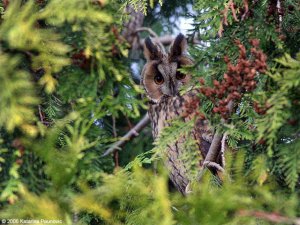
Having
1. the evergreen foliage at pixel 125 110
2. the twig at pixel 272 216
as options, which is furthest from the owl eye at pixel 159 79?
the twig at pixel 272 216

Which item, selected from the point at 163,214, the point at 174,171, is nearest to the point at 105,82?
the point at 163,214

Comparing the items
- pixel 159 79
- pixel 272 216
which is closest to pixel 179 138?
pixel 159 79

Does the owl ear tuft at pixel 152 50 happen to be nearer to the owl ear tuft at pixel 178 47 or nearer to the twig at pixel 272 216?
the owl ear tuft at pixel 178 47

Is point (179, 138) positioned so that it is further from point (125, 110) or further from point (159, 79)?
point (125, 110)

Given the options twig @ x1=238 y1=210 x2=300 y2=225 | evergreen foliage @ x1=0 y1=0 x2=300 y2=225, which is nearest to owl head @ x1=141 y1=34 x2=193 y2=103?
evergreen foliage @ x1=0 y1=0 x2=300 y2=225

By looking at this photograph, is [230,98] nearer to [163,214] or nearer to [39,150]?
[163,214]

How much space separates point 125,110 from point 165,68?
1.55 metres

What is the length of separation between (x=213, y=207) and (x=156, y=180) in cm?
21

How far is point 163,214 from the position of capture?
1.79 meters

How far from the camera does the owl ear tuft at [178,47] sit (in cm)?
383

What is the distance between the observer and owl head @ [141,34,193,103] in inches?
152

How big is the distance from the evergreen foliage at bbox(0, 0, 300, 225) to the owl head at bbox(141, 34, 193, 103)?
1221 mm

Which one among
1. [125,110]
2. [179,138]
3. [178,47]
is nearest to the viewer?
[125,110]

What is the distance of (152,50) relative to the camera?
3.92m
